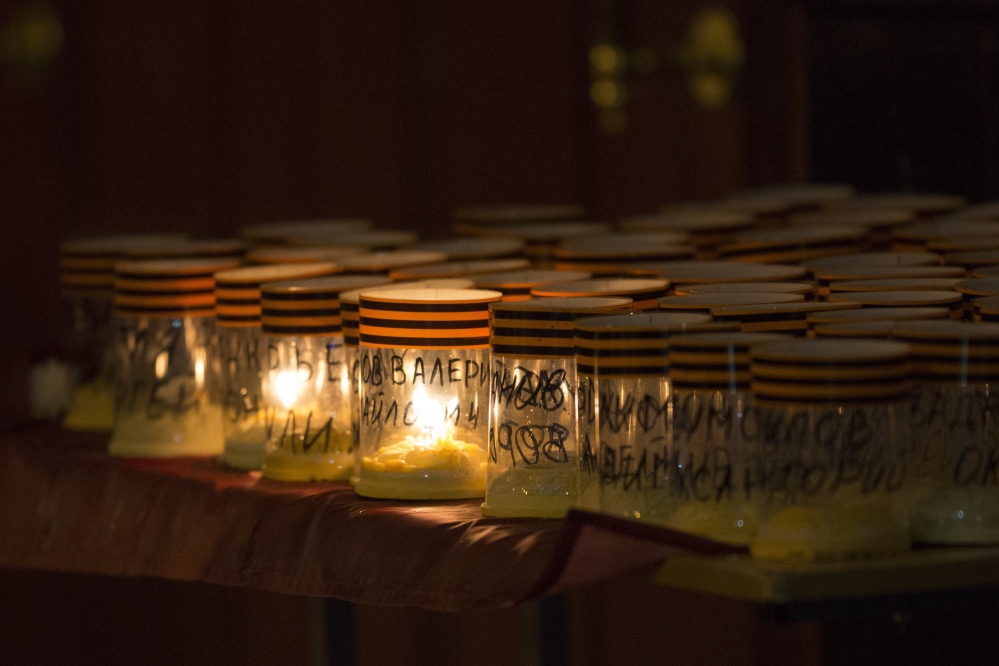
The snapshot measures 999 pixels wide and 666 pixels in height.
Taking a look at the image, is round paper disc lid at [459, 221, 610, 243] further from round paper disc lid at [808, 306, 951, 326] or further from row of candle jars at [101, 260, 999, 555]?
round paper disc lid at [808, 306, 951, 326]

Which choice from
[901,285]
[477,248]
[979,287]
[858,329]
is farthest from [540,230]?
[858,329]

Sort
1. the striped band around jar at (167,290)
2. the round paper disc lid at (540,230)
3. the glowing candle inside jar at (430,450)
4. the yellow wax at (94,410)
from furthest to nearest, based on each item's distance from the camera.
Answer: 1. the round paper disc lid at (540,230)
2. the yellow wax at (94,410)
3. the striped band around jar at (167,290)
4. the glowing candle inside jar at (430,450)

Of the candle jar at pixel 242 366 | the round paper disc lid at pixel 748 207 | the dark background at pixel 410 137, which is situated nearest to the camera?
the candle jar at pixel 242 366

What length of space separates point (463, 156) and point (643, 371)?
201 centimetres

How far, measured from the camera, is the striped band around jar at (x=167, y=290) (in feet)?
6.32

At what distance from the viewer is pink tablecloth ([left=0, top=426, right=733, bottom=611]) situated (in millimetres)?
1330

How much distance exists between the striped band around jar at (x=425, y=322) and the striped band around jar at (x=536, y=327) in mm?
79

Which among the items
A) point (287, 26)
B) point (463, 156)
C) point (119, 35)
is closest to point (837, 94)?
point (463, 156)

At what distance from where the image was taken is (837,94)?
319 cm

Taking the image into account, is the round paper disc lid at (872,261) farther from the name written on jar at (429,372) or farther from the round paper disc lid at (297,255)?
the round paper disc lid at (297,255)

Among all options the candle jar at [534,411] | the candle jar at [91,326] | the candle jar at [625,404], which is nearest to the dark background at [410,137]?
the candle jar at [91,326]

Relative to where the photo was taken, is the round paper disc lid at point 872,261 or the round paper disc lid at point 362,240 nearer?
the round paper disc lid at point 872,261

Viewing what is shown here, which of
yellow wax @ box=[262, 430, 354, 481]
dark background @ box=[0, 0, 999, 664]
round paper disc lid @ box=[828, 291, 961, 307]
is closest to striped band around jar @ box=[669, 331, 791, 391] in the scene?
round paper disc lid @ box=[828, 291, 961, 307]

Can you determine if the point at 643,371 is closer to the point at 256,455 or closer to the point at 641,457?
the point at 641,457
